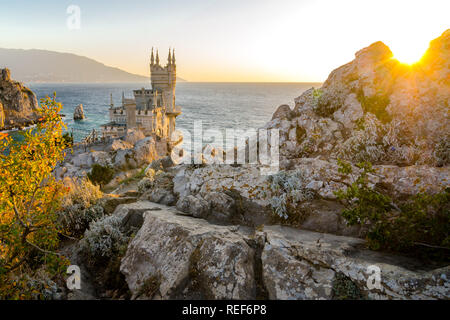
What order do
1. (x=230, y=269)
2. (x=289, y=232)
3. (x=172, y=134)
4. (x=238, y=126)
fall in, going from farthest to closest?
(x=238, y=126), (x=172, y=134), (x=289, y=232), (x=230, y=269)

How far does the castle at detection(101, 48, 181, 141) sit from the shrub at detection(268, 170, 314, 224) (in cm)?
4273

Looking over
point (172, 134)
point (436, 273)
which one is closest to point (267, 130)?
point (436, 273)

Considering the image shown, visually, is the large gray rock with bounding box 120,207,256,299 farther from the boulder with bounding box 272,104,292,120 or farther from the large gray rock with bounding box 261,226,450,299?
the boulder with bounding box 272,104,292,120

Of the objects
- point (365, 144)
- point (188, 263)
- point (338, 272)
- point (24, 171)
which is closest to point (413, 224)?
point (338, 272)

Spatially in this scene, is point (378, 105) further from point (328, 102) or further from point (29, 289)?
point (29, 289)

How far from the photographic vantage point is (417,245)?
4926 mm

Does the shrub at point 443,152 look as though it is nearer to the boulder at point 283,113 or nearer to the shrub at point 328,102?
the shrub at point 328,102

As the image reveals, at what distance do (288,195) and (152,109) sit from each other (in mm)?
55855

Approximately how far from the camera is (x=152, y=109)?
190 ft

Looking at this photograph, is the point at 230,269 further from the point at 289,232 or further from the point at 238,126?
the point at 238,126

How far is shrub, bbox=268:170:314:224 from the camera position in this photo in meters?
6.71

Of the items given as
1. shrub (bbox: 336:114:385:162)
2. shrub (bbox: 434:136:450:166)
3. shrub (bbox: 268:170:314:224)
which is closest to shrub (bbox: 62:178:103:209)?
shrub (bbox: 268:170:314:224)
